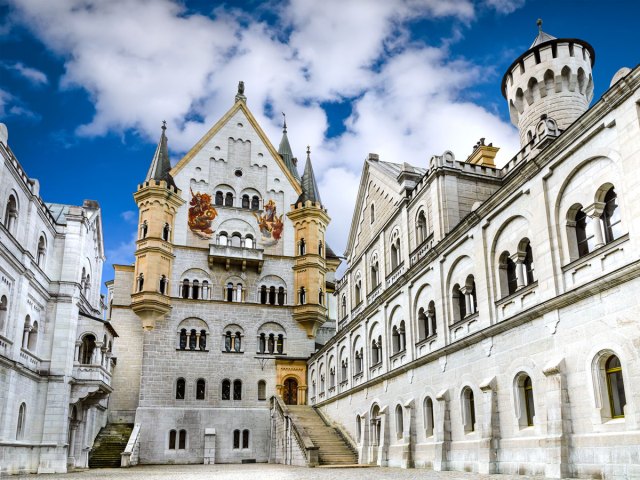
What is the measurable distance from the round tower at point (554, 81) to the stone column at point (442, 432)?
16.1 meters

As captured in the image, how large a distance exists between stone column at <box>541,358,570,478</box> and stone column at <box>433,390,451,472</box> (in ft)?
24.0

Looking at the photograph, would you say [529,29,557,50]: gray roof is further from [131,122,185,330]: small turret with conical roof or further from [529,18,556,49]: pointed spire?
[131,122,185,330]: small turret with conical roof

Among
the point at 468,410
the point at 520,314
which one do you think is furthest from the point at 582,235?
the point at 468,410

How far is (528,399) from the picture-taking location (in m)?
20.6

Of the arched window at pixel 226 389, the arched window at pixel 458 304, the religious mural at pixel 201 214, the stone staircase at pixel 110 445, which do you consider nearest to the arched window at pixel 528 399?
the arched window at pixel 458 304

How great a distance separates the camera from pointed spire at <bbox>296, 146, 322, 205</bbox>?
191 feet

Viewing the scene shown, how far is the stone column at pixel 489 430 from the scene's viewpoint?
2114cm

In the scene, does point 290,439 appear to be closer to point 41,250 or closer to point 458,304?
point 458,304

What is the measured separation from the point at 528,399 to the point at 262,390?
34.4m

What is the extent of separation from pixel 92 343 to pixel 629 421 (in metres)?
32.8

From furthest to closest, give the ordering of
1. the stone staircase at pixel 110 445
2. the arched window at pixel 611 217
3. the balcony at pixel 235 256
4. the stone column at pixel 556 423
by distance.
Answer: the balcony at pixel 235 256
the stone staircase at pixel 110 445
the stone column at pixel 556 423
the arched window at pixel 611 217

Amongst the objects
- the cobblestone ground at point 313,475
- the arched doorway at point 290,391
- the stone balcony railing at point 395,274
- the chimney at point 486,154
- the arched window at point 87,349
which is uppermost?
the chimney at point 486,154

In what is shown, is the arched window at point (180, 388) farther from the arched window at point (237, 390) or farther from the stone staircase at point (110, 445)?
the stone staircase at point (110, 445)

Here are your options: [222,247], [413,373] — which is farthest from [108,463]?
[413,373]
